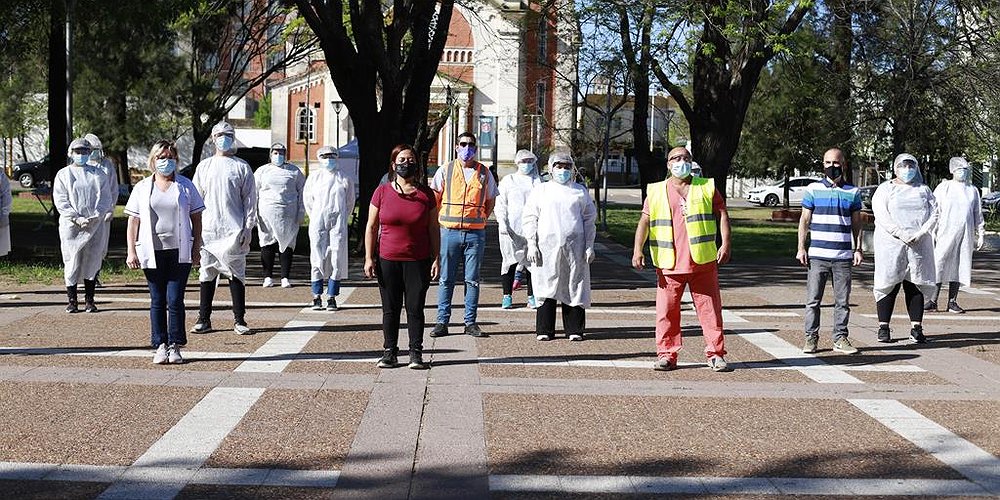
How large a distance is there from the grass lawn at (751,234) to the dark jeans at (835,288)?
12999 millimetres

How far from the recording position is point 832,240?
1100 centimetres

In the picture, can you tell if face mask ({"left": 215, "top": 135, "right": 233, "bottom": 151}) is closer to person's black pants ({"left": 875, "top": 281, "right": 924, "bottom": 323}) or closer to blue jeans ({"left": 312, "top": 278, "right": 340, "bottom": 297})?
blue jeans ({"left": 312, "top": 278, "right": 340, "bottom": 297})

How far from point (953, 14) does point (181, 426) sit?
19.2 m

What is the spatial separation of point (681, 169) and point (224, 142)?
459 cm

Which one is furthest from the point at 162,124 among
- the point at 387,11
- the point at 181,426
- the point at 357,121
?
the point at 181,426

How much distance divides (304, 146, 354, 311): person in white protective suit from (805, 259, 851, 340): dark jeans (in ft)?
17.7

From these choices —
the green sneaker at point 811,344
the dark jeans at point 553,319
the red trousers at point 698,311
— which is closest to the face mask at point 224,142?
the dark jeans at point 553,319

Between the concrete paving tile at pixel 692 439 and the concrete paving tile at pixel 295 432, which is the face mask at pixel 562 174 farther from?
the concrete paving tile at pixel 295 432

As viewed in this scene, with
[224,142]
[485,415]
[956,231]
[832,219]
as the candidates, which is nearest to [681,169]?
[832,219]

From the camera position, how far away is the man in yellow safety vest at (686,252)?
32.2 ft

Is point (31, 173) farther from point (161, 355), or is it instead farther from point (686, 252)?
point (686, 252)

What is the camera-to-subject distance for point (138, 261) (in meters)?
9.82

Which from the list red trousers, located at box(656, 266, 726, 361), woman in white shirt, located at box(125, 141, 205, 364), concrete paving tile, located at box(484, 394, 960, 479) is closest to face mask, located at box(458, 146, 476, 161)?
red trousers, located at box(656, 266, 726, 361)

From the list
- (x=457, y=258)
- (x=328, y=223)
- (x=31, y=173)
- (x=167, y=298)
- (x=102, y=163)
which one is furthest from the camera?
(x=31, y=173)
